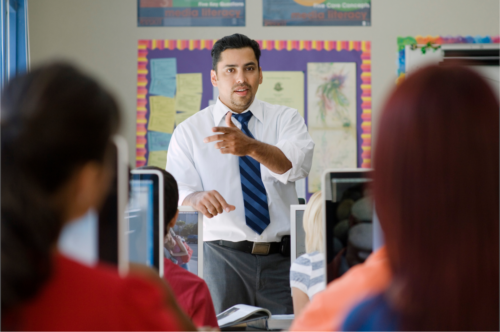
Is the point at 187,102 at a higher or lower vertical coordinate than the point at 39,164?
higher

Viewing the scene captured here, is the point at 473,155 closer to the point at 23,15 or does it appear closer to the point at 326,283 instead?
the point at 326,283

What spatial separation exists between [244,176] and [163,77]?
1.47 metres

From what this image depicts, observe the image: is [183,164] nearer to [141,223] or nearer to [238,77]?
[238,77]

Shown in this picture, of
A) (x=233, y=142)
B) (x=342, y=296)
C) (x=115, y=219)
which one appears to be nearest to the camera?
(x=342, y=296)

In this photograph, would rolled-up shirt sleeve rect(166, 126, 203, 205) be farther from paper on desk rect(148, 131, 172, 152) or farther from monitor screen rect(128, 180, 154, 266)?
paper on desk rect(148, 131, 172, 152)

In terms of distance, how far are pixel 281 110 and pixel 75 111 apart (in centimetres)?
180

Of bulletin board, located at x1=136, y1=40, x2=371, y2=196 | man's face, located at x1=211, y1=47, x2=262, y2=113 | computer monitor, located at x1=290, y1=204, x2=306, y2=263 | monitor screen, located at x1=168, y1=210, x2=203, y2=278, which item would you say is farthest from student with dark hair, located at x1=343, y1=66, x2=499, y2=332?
bulletin board, located at x1=136, y1=40, x2=371, y2=196

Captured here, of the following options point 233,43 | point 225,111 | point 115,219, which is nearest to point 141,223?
point 115,219

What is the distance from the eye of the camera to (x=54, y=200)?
487 mm

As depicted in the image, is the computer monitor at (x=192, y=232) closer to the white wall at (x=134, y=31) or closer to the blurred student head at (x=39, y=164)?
the blurred student head at (x=39, y=164)

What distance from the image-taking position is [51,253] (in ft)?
1.65

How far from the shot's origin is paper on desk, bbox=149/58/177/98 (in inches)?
129

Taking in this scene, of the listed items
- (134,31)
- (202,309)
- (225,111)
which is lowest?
(202,309)

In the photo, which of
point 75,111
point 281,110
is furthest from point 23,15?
point 75,111
